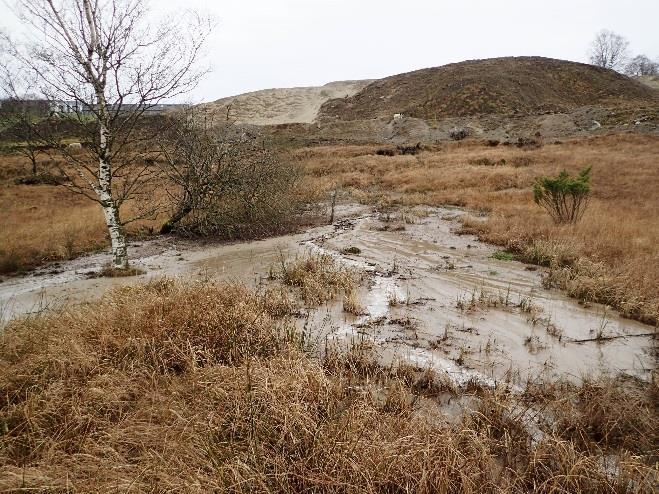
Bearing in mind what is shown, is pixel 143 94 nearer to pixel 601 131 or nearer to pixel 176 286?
pixel 176 286

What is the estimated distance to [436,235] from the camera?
37.7 ft

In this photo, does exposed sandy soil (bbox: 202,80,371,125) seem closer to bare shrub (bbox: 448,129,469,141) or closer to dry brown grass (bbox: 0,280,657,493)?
bare shrub (bbox: 448,129,469,141)

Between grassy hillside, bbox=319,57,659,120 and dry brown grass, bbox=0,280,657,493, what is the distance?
44475 millimetres

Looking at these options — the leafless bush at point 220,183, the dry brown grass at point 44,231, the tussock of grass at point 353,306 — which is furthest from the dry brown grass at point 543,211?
the dry brown grass at point 44,231

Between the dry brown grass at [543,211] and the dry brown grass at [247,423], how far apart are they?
3.45 metres

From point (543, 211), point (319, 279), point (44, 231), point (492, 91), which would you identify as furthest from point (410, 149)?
point (319, 279)

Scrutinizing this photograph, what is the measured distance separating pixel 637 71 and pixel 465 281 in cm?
11479

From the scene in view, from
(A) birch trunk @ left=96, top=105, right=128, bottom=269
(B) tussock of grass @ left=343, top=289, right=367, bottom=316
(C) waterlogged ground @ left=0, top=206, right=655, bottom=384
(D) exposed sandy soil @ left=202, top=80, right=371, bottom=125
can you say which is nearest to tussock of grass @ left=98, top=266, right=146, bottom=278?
(A) birch trunk @ left=96, top=105, right=128, bottom=269

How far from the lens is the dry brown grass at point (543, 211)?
716 cm

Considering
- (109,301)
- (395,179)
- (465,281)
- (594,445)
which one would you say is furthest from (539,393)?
(395,179)

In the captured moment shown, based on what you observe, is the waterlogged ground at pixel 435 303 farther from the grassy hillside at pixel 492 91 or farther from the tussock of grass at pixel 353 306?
the grassy hillside at pixel 492 91

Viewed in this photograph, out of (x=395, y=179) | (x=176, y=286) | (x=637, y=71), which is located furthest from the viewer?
(x=637, y=71)

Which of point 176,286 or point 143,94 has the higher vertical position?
point 143,94

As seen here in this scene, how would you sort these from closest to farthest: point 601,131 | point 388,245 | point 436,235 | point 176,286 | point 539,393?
point 539,393 → point 176,286 → point 388,245 → point 436,235 → point 601,131
